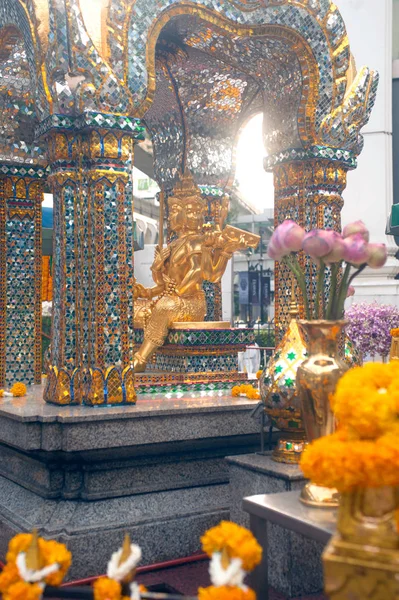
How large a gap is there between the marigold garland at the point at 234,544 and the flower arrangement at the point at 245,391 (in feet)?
9.93

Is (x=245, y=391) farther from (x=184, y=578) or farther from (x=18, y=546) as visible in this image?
(x=18, y=546)

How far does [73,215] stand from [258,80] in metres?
2.39

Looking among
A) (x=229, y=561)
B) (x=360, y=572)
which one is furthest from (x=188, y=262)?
(x=360, y=572)

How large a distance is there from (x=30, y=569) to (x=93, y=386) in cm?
243

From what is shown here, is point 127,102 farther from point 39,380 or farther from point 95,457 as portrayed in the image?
point 39,380

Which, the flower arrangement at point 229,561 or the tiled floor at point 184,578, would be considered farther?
the tiled floor at point 184,578

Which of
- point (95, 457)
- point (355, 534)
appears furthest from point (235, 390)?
point (355, 534)

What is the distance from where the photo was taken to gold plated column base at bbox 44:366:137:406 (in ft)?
16.3

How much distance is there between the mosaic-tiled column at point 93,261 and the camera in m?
5.02

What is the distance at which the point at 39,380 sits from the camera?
725 cm

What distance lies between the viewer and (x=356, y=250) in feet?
11.1

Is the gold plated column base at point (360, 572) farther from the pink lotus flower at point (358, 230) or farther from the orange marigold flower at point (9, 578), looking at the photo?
the pink lotus flower at point (358, 230)

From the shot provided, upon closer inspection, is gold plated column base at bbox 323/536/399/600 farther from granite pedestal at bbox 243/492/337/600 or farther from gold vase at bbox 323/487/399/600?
granite pedestal at bbox 243/492/337/600

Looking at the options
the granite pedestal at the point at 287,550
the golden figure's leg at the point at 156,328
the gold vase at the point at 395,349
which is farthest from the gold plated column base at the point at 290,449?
the gold vase at the point at 395,349
